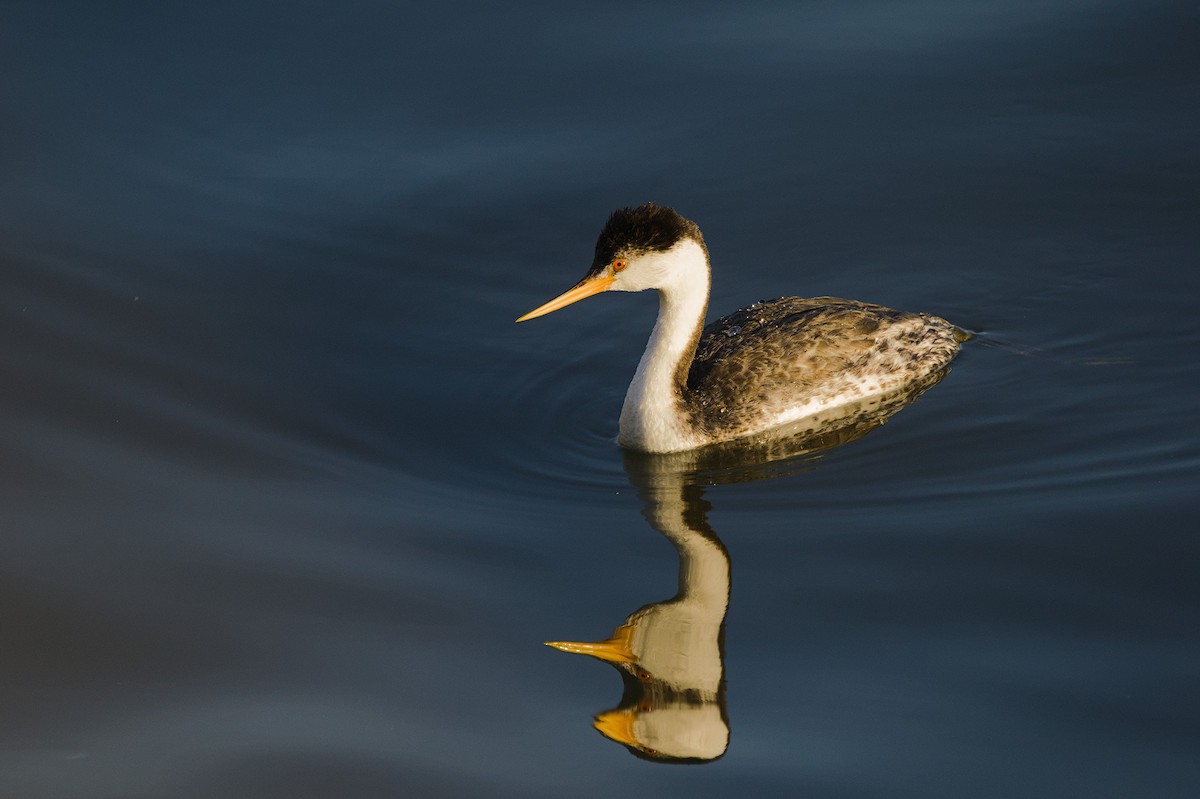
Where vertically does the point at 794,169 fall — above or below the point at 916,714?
above

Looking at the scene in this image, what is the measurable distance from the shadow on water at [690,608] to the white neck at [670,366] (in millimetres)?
113

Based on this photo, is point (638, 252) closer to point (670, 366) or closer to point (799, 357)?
point (670, 366)

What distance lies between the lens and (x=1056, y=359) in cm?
985

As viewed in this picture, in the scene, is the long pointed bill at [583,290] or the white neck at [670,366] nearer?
the long pointed bill at [583,290]

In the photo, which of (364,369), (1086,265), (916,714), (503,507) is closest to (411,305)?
(364,369)

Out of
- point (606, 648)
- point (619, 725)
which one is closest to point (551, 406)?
point (606, 648)

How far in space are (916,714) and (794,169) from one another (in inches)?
254

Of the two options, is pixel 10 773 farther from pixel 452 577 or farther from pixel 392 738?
pixel 452 577

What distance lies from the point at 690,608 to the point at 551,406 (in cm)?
271

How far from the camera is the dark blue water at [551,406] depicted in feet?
20.5

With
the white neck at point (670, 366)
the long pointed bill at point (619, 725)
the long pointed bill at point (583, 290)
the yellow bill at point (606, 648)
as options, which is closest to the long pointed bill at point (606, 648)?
the yellow bill at point (606, 648)

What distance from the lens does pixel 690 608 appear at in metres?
7.34

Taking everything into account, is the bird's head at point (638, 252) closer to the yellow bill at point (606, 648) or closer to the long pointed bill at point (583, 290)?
the long pointed bill at point (583, 290)

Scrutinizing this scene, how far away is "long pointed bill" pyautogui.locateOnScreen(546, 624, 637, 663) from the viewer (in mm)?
6859
